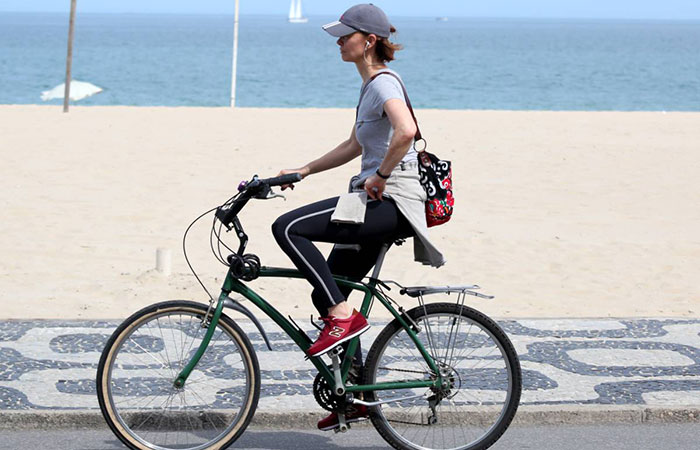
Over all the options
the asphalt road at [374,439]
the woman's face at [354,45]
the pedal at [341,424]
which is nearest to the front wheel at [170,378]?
the asphalt road at [374,439]

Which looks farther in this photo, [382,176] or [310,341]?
[310,341]

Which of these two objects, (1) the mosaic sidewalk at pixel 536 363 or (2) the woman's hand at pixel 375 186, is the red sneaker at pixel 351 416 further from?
(2) the woman's hand at pixel 375 186

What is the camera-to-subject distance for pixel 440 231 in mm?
10883

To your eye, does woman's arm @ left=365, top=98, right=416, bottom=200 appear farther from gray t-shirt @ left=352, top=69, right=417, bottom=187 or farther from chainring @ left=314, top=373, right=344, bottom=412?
chainring @ left=314, top=373, right=344, bottom=412

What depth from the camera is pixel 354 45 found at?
4227 millimetres

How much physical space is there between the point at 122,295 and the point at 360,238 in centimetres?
426

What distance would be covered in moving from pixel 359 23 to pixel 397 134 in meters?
0.48

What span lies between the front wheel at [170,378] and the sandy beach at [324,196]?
299 cm

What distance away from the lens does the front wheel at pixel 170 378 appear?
14.1 ft

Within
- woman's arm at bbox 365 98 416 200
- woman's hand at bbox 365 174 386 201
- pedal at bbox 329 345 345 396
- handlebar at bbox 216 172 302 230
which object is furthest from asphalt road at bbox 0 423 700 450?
woman's arm at bbox 365 98 416 200

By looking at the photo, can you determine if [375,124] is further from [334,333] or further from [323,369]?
[323,369]

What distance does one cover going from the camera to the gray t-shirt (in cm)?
414

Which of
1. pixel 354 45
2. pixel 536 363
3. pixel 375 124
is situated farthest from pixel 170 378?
pixel 536 363

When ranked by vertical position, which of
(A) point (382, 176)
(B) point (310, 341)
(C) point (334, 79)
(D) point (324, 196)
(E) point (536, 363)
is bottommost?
(C) point (334, 79)
